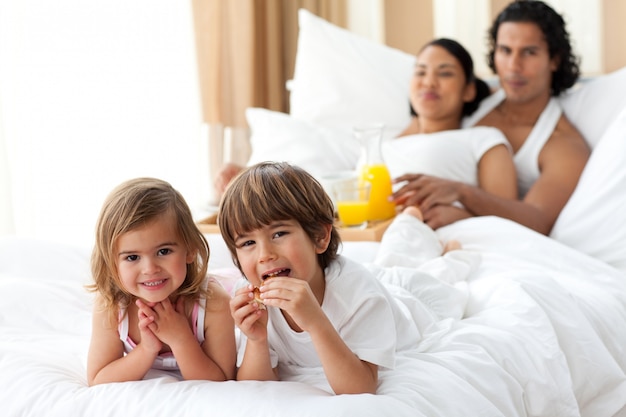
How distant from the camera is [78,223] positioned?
2.63 m

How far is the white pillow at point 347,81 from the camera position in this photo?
286 cm

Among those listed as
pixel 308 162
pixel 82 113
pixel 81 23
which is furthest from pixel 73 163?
pixel 308 162

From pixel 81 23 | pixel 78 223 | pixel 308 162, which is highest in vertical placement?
Answer: pixel 81 23

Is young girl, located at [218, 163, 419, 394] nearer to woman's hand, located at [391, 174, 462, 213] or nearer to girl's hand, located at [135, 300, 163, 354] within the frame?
girl's hand, located at [135, 300, 163, 354]

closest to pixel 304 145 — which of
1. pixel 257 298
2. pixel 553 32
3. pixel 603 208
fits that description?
pixel 553 32

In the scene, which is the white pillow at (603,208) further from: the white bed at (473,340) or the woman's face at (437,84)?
the woman's face at (437,84)

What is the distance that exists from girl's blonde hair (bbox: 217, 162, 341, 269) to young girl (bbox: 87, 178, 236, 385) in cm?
8

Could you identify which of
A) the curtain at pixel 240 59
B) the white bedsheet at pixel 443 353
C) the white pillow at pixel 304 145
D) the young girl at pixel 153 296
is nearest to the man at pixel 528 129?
the white bedsheet at pixel 443 353

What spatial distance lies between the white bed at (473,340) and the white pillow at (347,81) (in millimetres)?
745

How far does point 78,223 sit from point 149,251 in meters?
1.45

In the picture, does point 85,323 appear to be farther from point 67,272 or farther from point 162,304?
point 162,304

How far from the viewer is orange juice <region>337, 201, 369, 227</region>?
220 centimetres

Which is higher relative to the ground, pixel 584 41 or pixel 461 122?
pixel 584 41

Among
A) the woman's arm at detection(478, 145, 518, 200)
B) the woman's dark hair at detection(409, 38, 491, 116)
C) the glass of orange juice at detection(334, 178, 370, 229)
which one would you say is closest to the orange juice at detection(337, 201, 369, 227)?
the glass of orange juice at detection(334, 178, 370, 229)
